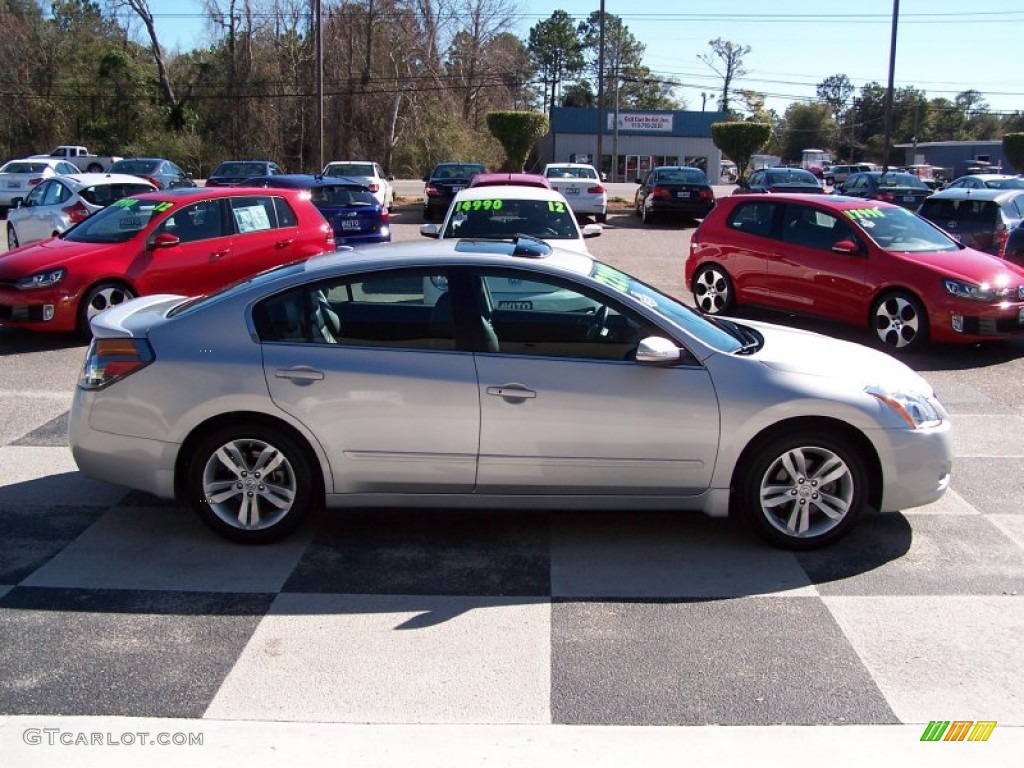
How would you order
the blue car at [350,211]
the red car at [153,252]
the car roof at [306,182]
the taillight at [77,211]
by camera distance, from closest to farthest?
the red car at [153,252] < the taillight at [77,211] < the blue car at [350,211] < the car roof at [306,182]

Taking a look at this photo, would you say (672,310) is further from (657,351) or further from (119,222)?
(119,222)

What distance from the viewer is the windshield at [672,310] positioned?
5219mm

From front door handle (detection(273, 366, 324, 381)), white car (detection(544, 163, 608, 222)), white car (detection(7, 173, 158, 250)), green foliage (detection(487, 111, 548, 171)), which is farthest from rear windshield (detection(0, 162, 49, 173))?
front door handle (detection(273, 366, 324, 381))

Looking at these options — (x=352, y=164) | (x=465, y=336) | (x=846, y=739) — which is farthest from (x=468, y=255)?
(x=352, y=164)

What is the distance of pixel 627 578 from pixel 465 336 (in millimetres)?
1429

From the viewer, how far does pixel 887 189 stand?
85.3 feet

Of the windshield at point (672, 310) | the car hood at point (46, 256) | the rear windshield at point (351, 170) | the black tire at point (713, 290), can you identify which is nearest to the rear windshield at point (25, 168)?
the rear windshield at point (351, 170)

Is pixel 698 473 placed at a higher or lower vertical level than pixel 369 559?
higher

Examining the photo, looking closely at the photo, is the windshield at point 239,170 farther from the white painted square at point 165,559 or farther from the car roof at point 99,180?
the white painted square at point 165,559

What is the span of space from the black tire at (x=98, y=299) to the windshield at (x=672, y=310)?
6473 millimetres

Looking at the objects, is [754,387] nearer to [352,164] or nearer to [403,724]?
[403,724]

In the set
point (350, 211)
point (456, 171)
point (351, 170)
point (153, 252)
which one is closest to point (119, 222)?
point (153, 252)

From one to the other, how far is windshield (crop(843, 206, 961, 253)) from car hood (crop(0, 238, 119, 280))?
25.8 feet

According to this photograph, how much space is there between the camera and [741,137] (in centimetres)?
4388
